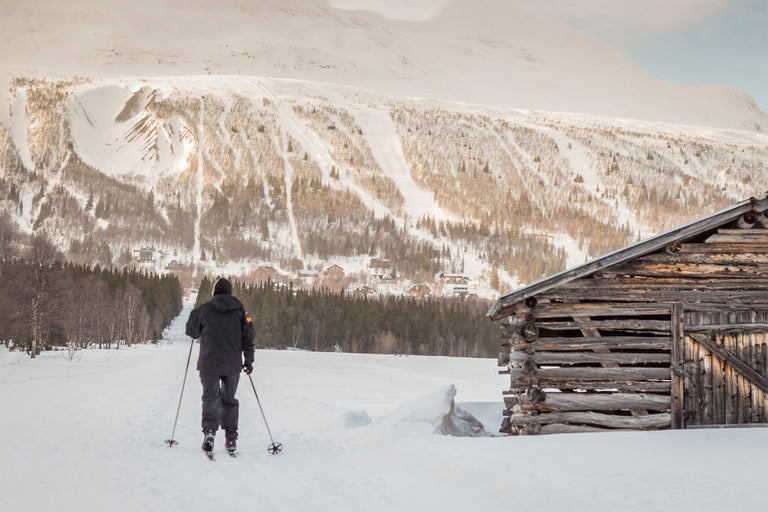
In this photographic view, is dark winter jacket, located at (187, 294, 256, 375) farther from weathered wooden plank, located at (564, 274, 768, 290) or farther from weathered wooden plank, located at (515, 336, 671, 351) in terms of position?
weathered wooden plank, located at (564, 274, 768, 290)

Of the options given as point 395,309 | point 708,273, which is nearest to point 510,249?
point 395,309

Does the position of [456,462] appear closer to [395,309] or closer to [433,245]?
[395,309]

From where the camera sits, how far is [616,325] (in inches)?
485

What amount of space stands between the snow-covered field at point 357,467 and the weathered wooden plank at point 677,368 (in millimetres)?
1697

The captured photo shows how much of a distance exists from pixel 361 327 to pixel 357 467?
77.4 metres

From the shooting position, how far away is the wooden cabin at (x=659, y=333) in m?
11.9

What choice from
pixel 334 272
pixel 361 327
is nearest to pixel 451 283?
pixel 334 272

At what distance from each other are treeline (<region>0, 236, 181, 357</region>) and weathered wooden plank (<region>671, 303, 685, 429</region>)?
32537 mm

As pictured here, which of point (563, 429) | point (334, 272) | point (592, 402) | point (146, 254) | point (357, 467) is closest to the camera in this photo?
point (357, 467)

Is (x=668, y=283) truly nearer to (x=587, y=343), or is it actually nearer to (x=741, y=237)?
(x=741, y=237)

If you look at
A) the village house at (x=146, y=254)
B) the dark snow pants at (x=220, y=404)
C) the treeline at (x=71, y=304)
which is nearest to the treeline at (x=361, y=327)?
the treeline at (x=71, y=304)

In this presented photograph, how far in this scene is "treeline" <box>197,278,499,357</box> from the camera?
84000mm

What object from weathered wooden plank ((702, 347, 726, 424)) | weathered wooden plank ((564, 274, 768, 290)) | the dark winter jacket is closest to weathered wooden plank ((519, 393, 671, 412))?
weathered wooden plank ((702, 347, 726, 424))

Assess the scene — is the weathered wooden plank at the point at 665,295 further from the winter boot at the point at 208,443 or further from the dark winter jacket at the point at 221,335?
the winter boot at the point at 208,443
